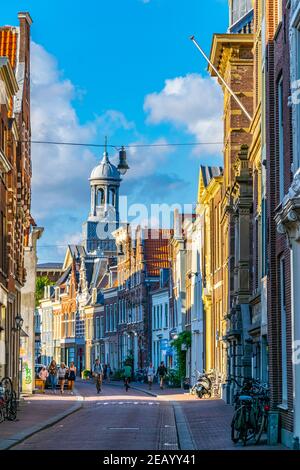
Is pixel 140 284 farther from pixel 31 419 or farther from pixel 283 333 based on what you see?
pixel 283 333

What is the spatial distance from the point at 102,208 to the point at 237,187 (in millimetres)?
101014

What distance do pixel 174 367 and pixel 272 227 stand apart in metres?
51.8

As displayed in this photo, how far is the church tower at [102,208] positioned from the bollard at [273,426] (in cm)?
11501

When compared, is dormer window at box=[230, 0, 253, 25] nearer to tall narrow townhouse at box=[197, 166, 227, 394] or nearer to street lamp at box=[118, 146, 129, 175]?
tall narrow townhouse at box=[197, 166, 227, 394]

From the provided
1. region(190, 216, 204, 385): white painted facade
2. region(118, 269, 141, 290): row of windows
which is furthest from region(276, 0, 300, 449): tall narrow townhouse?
region(118, 269, 141, 290): row of windows

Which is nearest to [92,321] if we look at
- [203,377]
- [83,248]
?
[83,248]

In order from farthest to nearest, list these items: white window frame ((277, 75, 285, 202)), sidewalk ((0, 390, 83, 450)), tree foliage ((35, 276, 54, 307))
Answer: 1. tree foliage ((35, 276, 54, 307))
2. sidewalk ((0, 390, 83, 450))
3. white window frame ((277, 75, 285, 202))

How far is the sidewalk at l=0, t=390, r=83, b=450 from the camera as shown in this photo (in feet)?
80.7

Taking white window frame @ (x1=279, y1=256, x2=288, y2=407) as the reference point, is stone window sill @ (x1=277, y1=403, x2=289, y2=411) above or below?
below

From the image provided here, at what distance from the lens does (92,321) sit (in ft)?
380

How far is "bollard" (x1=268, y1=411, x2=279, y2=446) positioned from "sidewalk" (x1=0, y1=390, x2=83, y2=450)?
16.7 feet

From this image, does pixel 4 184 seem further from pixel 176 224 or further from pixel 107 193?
pixel 107 193

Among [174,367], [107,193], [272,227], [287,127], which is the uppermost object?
[107,193]

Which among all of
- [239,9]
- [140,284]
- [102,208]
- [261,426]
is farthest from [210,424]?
[102,208]
